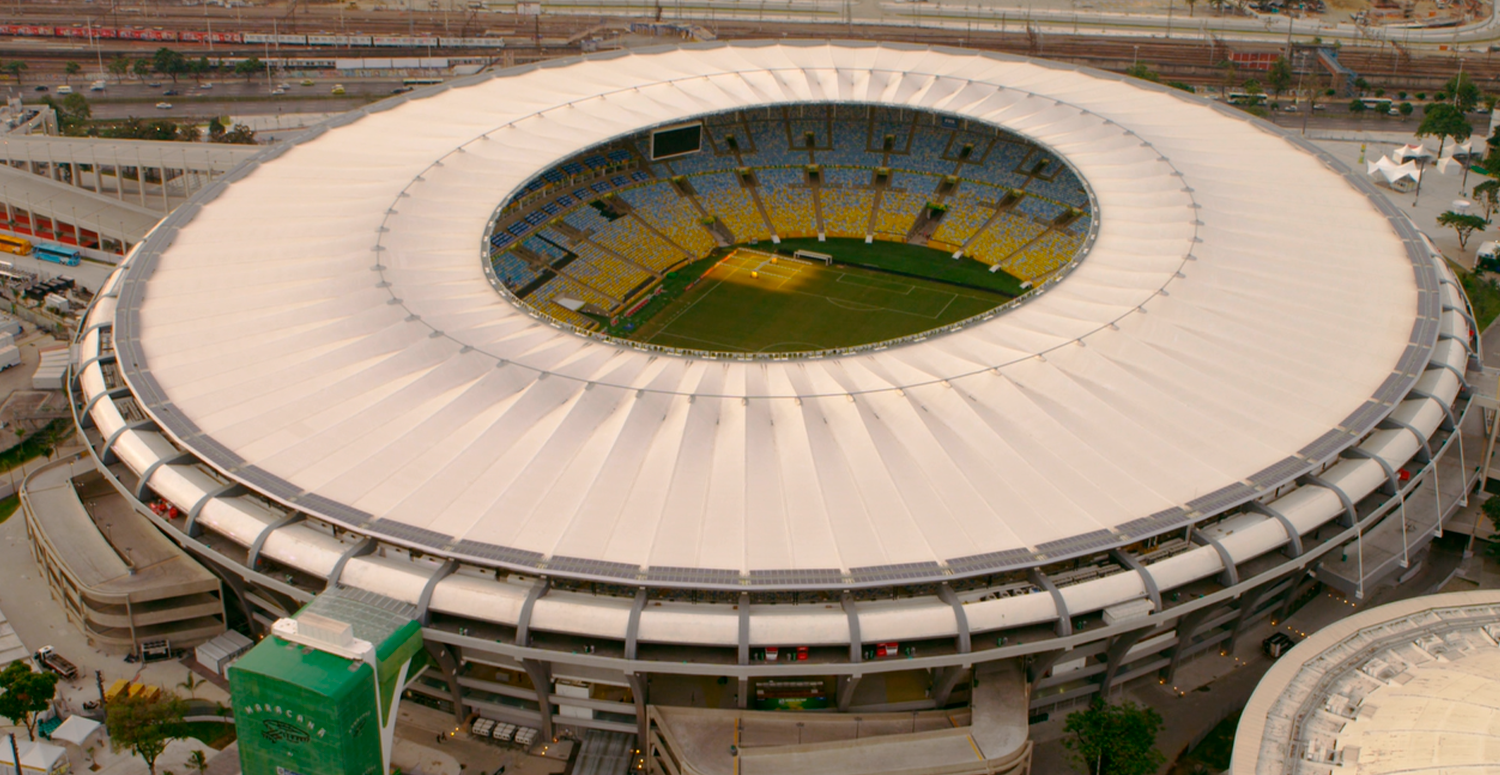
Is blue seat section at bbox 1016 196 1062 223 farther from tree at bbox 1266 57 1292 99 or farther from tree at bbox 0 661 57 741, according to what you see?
tree at bbox 0 661 57 741

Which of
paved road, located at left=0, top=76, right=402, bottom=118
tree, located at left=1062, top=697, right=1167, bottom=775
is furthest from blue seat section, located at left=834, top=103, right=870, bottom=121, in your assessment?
tree, located at left=1062, top=697, right=1167, bottom=775

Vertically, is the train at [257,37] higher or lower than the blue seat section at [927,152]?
higher

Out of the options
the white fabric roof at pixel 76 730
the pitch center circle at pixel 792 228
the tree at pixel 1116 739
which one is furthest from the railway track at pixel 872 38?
the tree at pixel 1116 739

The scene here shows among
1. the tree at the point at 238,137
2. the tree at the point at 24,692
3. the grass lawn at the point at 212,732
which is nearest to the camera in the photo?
the tree at the point at 24,692

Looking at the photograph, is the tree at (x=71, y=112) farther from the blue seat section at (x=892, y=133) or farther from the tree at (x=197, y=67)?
the blue seat section at (x=892, y=133)

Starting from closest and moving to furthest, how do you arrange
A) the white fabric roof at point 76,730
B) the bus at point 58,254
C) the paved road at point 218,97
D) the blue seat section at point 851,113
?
the white fabric roof at point 76,730 < the bus at point 58,254 < the blue seat section at point 851,113 < the paved road at point 218,97
